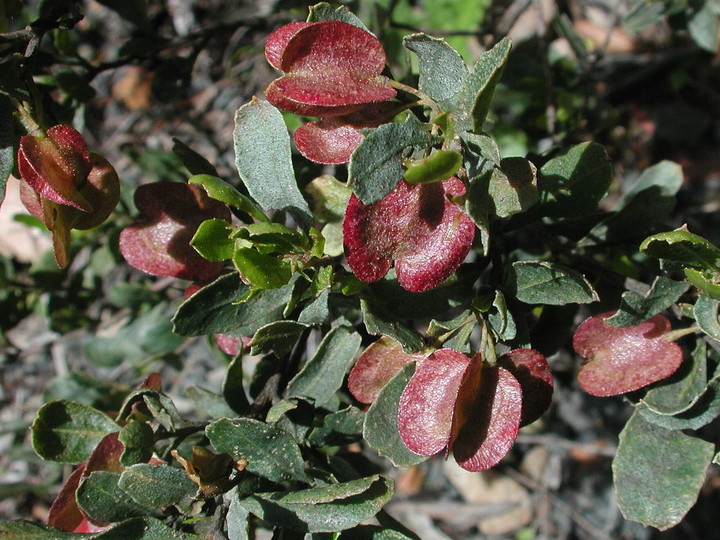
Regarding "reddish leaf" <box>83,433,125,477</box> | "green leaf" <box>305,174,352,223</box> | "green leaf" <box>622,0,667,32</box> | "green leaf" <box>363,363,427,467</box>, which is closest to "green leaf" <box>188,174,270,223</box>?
"green leaf" <box>305,174,352,223</box>

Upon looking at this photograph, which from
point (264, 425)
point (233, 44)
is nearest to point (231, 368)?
point (264, 425)

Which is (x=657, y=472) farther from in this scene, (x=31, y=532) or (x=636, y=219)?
(x=31, y=532)

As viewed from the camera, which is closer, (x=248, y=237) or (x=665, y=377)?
(x=248, y=237)

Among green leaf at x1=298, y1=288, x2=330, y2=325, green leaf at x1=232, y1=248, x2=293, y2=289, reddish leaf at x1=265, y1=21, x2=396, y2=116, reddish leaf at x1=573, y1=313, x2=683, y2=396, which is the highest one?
reddish leaf at x1=265, y1=21, x2=396, y2=116

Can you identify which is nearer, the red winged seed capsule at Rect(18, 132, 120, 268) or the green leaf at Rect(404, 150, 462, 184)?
the green leaf at Rect(404, 150, 462, 184)

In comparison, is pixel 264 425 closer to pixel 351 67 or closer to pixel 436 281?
pixel 436 281

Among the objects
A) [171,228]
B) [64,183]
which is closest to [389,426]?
[171,228]

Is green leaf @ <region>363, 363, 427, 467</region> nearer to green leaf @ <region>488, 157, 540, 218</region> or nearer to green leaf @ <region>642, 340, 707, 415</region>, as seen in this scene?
green leaf @ <region>488, 157, 540, 218</region>
